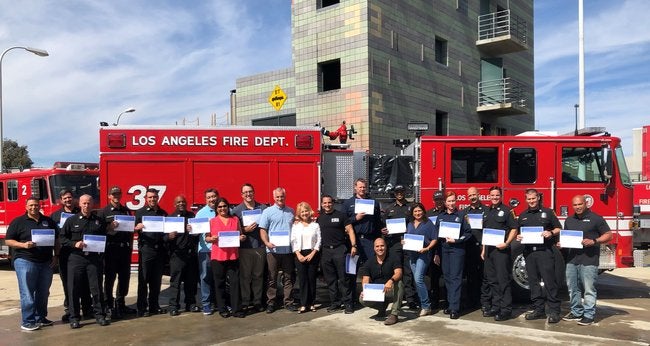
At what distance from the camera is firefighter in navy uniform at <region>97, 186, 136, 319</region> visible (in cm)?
717

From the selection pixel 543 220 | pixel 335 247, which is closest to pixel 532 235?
pixel 543 220

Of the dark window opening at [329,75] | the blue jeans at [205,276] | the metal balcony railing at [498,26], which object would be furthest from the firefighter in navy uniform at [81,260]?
the metal balcony railing at [498,26]

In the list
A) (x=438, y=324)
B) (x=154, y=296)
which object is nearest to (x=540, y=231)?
(x=438, y=324)

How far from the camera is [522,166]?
8.23 metres

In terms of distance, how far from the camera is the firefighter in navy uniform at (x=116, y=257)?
7.17 m

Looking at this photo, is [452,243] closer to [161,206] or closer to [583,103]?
[161,206]

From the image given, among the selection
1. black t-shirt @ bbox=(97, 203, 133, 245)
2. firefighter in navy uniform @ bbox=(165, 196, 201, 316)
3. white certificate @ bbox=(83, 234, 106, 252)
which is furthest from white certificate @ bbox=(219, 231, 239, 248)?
white certificate @ bbox=(83, 234, 106, 252)

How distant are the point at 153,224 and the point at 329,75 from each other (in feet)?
38.0

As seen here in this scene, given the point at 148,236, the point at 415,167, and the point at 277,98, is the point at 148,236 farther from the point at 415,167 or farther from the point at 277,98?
the point at 277,98

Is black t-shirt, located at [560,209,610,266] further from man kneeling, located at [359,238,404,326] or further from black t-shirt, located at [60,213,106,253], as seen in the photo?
black t-shirt, located at [60,213,106,253]

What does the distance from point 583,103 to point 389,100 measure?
634cm

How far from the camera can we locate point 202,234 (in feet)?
24.4

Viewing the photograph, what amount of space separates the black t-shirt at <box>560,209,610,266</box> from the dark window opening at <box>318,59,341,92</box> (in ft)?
37.6

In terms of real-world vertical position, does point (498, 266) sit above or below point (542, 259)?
below
